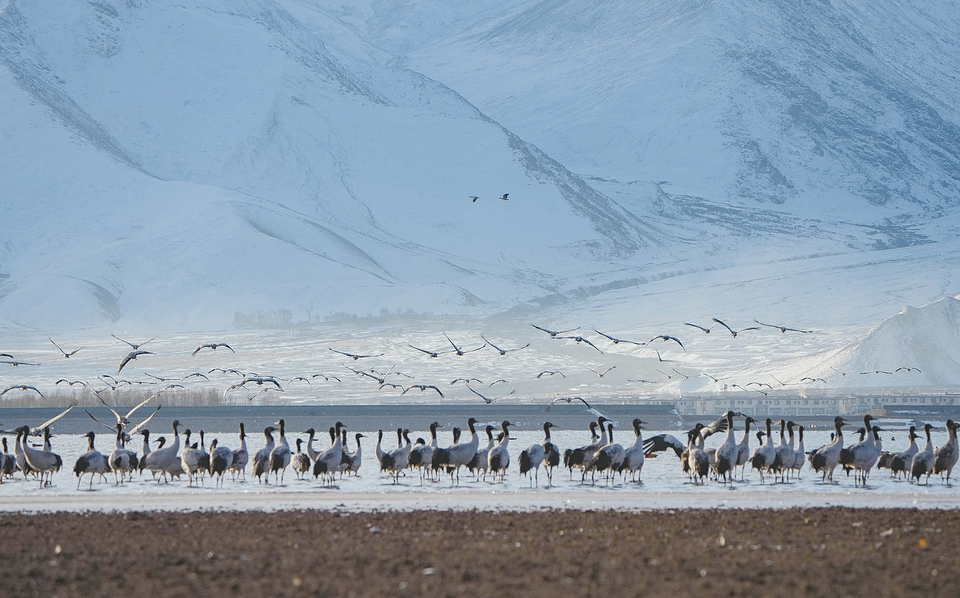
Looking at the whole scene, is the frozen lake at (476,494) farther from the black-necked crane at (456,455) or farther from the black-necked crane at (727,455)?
the black-necked crane at (456,455)

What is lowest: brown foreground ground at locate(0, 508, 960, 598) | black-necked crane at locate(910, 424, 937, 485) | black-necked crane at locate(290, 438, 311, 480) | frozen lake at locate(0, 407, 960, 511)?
brown foreground ground at locate(0, 508, 960, 598)

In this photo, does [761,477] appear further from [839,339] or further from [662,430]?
[839,339]

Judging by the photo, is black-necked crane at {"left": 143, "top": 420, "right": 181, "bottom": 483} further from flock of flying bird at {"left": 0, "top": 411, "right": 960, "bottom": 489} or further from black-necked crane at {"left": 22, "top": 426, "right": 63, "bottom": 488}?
black-necked crane at {"left": 22, "top": 426, "right": 63, "bottom": 488}

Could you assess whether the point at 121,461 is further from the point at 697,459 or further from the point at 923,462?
the point at 923,462

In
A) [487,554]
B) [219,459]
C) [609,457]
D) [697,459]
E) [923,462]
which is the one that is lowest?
[487,554]

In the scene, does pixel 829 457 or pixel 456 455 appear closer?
pixel 829 457

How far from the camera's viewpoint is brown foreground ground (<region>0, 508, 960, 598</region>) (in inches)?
812

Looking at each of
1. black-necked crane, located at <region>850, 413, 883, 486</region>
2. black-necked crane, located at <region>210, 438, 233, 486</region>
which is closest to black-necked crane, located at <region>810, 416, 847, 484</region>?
black-necked crane, located at <region>850, 413, 883, 486</region>

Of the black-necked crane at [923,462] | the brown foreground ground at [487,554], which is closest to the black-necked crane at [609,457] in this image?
the black-necked crane at [923,462]

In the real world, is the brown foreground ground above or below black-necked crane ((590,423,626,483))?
below

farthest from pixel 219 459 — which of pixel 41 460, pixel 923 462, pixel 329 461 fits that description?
pixel 923 462

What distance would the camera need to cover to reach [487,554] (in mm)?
23672

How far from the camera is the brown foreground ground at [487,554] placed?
812 inches

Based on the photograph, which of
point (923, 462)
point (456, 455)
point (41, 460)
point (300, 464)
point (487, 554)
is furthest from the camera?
point (300, 464)
